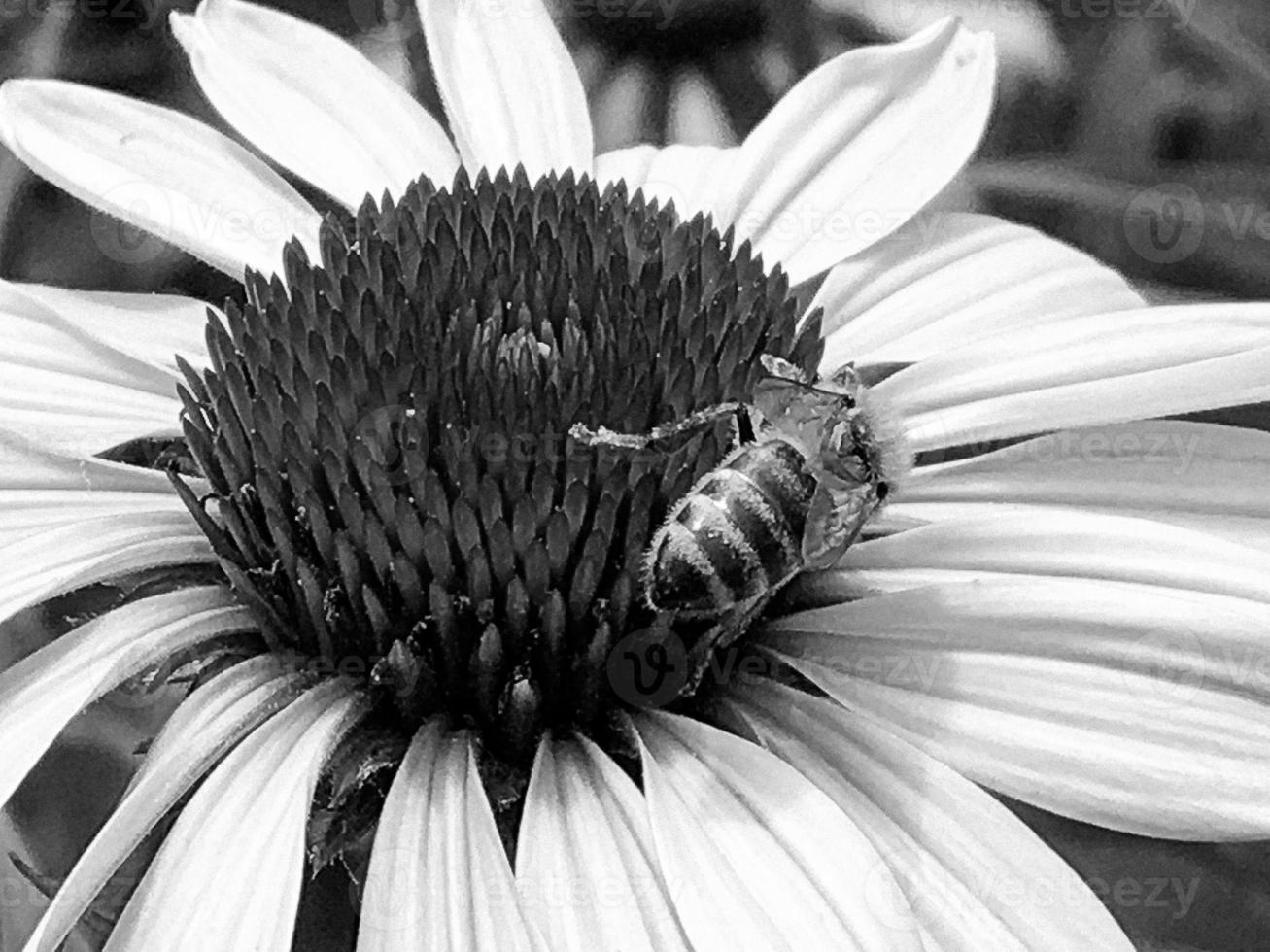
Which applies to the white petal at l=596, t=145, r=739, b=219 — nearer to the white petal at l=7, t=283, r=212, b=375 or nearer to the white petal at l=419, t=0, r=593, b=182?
the white petal at l=419, t=0, r=593, b=182

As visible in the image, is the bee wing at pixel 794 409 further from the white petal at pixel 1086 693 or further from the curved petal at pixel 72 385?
the curved petal at pixel 72 385

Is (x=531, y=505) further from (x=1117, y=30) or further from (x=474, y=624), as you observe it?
(x=1117, y=30)
